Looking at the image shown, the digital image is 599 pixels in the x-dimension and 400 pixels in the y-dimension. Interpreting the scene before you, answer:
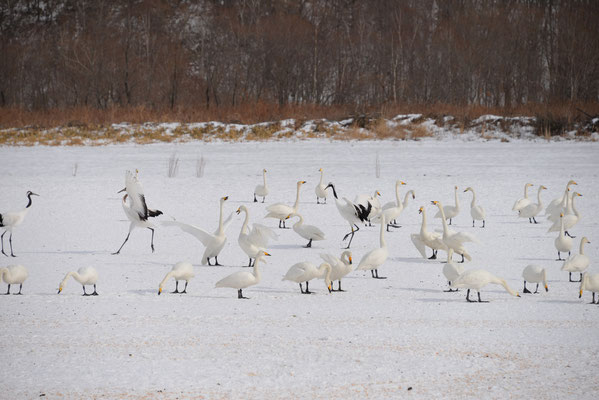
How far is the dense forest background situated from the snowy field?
841 inches

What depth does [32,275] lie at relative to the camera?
25.8ft

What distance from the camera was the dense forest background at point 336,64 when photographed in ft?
115

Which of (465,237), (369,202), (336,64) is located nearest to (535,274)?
(465,237)

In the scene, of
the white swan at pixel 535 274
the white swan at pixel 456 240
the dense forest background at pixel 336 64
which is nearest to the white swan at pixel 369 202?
the white swan at pixel 456 240

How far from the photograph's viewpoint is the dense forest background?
3509 cm

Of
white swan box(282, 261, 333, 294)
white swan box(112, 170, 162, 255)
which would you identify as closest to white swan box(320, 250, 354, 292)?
white swan box(282, 261, 333, 294)

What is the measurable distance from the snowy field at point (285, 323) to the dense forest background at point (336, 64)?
21352 mm

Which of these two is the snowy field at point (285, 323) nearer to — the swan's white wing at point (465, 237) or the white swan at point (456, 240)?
the white swan at point (456, 240)

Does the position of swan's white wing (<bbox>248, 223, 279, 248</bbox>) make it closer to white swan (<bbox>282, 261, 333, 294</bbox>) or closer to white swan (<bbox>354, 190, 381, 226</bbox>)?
white swan (<bbox>282, 261, 333, 294</bbox>)

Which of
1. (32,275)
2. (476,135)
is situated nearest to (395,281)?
(32,275)

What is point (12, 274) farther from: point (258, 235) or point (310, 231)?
point (310, 231)

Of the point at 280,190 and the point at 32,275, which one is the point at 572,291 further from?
the point at 280,190

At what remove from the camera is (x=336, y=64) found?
41.4 metres

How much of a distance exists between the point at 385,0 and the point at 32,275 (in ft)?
136
